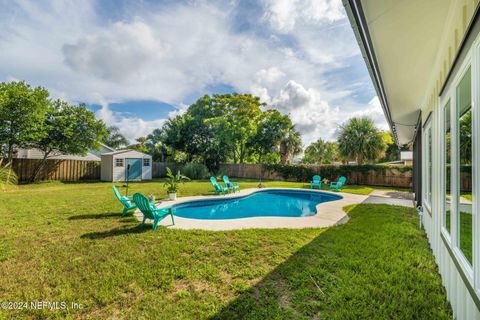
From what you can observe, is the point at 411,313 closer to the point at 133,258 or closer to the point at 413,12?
the point at 413,12

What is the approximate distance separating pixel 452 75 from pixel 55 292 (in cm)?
529

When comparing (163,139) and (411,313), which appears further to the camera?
(163,139)

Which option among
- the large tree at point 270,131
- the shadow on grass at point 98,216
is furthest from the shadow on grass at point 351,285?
the large tree at point 270,131

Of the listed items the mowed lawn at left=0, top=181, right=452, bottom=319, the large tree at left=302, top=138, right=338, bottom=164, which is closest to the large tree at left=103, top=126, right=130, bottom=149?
the mowed lawn at left=0, top=181, right=452, bottom=319

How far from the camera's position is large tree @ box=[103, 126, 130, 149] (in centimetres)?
3167

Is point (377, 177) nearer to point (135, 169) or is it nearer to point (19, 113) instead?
point (135, 169)

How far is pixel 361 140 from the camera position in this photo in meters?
17.4

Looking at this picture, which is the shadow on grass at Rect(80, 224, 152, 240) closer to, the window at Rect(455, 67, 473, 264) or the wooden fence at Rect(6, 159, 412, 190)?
the window at Rect(455, 67, 473, 264)

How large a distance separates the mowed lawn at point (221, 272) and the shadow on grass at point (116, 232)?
3 cm

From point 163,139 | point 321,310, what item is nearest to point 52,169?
point 163,139

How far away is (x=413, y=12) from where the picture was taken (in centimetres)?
196

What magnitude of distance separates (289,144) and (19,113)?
21691 millimetres

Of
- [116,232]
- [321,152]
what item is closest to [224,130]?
[116,232]

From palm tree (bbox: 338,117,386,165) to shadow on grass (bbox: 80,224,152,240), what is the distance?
1741cm
